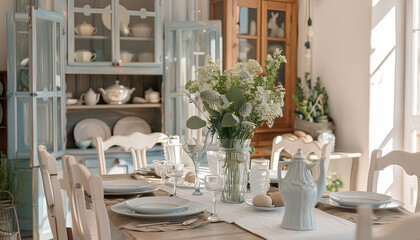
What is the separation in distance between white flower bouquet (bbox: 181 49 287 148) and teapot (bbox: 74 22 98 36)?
2496mm

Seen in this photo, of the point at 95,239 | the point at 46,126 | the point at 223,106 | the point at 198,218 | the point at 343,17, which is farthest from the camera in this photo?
the point at 343,17

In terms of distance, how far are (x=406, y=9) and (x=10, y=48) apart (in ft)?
9.55

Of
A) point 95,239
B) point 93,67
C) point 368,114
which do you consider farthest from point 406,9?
point 95,239

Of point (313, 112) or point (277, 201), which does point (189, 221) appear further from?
point (313, 112)

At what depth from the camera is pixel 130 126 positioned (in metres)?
4.83

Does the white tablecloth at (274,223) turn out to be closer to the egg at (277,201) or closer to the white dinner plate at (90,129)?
the egg at (277,201)

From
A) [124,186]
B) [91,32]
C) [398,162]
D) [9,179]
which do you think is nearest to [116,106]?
[91,32]

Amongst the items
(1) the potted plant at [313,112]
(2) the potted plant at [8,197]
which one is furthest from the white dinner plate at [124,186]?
(1) the potted plant at [313,112]

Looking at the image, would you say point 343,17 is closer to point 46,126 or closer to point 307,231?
point 46,126

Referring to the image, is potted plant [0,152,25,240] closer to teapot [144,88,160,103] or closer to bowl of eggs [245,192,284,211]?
teapot [144,88,160,103]

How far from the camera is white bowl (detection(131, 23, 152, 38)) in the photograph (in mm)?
4500

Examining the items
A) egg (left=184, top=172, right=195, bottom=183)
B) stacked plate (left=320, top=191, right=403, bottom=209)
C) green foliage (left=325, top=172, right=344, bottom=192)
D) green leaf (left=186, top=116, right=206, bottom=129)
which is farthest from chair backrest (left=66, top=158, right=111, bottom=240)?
green foliage (left=325, top=172, right=344, bottom=192)

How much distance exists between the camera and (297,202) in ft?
5.37

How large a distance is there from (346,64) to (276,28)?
2.52 ft
